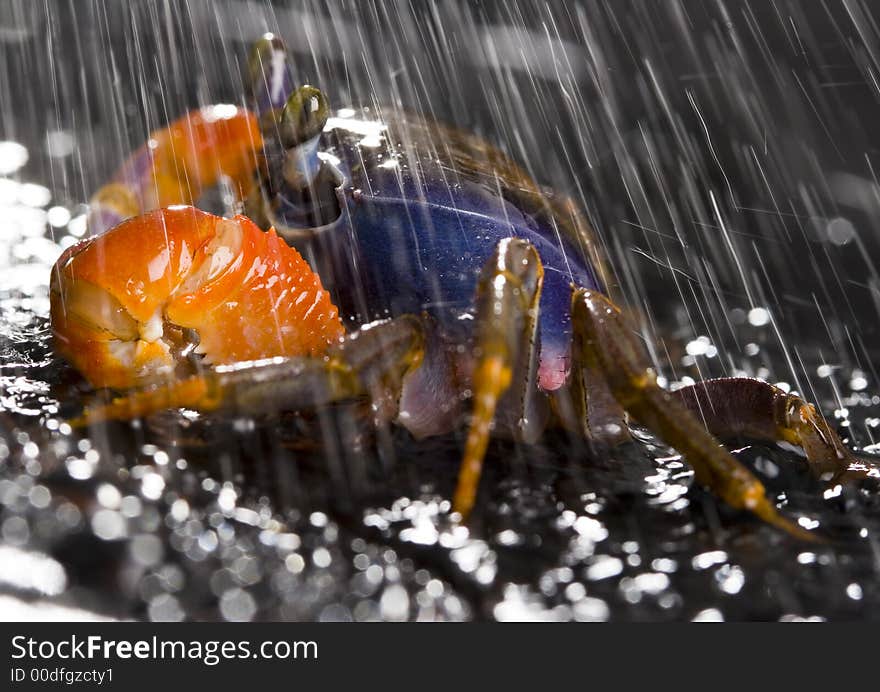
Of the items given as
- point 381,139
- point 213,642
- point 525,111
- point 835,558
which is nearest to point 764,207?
point 525,111

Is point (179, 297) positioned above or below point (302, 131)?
below

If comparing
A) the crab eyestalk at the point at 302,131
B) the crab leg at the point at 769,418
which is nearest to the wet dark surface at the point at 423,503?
the crab leg at the point at 769,418

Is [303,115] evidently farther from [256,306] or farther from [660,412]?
[660,412]

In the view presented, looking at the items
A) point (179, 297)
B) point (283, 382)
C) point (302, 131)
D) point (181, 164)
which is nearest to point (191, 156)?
point (181, 164)

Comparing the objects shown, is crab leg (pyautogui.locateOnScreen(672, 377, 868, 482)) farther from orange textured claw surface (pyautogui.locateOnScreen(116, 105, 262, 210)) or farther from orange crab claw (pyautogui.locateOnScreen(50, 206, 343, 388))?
orange textured claw surface (pyautogui.locateOnScreen(116, 105, 262, 210))

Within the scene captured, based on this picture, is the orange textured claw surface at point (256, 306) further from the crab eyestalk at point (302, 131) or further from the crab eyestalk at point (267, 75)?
the crab eyestalk at point (267, 75)

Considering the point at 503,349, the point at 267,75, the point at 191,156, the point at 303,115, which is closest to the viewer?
the point at 503,349

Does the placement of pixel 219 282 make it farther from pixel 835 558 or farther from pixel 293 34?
pixel 293 34
